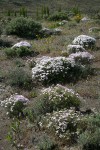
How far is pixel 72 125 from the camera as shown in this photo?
7.96 metres

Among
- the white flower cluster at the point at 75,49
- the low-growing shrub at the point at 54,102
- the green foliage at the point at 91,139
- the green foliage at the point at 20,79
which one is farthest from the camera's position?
the white flower cluster at the point at 75,49

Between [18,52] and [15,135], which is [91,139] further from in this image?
[18,52]

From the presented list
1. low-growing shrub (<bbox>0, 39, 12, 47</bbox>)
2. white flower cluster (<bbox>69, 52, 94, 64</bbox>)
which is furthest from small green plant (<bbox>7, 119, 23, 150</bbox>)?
low-growing shrub (<bbox>0, 39, 12, 47</bbox>)

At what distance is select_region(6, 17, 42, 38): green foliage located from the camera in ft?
62.2

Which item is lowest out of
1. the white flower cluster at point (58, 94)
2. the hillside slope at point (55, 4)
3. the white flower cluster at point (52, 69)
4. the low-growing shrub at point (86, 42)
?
the hillside slope at point (55, 4)

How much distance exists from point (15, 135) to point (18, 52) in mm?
6432

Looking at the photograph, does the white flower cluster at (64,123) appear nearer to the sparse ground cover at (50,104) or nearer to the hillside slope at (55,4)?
the sparse ground cover at (50,104)

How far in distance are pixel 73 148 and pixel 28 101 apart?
8.18ft

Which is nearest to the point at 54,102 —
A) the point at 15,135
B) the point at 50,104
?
the point at 50,104

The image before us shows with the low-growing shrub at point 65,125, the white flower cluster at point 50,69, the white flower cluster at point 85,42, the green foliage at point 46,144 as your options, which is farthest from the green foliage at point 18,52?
the green foliage at point 46,144

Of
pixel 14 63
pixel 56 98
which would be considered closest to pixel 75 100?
pixel 56 98

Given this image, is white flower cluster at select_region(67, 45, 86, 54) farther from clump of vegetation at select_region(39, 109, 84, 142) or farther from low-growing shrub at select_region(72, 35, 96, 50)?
clump of vegetation at select_region(39, 109, 84, 142)

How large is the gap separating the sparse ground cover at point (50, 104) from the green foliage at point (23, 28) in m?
4.57

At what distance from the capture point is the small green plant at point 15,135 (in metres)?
7.93
